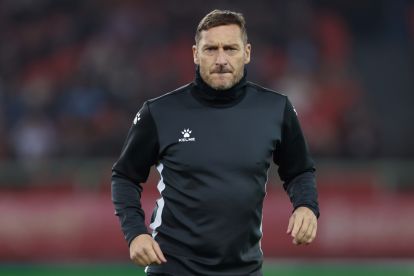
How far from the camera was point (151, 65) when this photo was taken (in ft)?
53.1

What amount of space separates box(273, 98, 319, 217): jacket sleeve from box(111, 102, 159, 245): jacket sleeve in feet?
2.03

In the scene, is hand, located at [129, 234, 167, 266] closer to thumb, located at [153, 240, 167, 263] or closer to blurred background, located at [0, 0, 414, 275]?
thumb, located at [153, 240, 167, 263]

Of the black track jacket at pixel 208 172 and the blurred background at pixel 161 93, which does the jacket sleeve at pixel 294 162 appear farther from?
the blurred background at pixel 161 93

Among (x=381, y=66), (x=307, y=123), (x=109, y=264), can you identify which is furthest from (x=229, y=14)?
(x=381, y=66)

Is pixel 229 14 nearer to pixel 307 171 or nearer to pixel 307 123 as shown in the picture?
pixel 307 171

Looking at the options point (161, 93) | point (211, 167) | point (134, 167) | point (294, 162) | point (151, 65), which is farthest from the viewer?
point (151, 65)

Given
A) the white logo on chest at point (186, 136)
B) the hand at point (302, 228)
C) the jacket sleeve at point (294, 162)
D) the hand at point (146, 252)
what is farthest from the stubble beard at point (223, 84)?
the hand at point (146, 252)

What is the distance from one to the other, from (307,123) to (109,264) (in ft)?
13.2

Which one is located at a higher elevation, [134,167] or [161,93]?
[161,93]

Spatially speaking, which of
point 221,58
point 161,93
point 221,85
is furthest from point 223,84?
point 161,93

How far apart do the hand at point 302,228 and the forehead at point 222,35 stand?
2.80 ft

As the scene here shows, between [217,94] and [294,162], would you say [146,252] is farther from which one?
[294,162]

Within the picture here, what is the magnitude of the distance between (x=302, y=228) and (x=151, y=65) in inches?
447

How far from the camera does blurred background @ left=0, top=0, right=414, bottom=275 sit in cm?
1264
